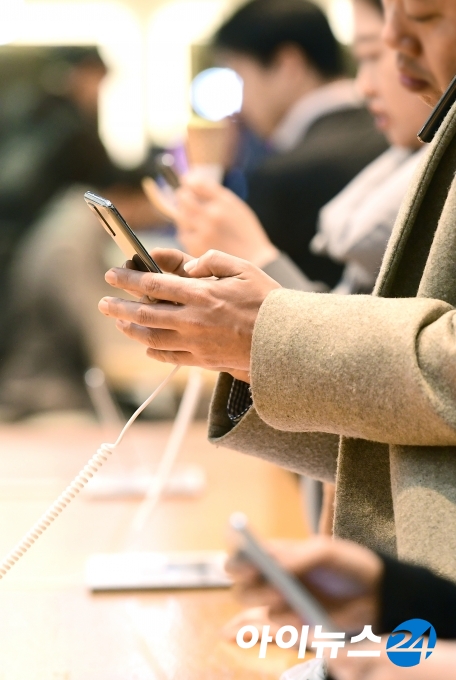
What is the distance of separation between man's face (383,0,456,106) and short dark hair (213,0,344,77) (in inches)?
45.6

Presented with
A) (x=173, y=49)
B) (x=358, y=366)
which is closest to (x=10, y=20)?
(x=173, y=49)

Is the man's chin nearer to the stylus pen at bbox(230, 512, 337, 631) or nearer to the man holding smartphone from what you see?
the man holding smartphone

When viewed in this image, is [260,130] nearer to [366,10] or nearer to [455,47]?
[366,10]

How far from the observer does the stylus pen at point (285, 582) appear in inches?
16.1

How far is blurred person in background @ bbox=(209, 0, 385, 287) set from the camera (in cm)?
171

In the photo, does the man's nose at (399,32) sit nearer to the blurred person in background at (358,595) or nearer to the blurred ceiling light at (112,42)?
the blurred person in background at (358,595)

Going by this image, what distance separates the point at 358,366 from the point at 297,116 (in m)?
1.34

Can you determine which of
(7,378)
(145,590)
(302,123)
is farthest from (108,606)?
(7,378)

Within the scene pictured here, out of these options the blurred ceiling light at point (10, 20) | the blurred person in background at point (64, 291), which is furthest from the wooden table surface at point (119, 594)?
the blurred ceiling light at point (10, 20)

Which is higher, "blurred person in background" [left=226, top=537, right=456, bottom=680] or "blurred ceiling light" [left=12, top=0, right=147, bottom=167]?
"blurred person in background" [left=226, top=537, right=456, bottom=680]

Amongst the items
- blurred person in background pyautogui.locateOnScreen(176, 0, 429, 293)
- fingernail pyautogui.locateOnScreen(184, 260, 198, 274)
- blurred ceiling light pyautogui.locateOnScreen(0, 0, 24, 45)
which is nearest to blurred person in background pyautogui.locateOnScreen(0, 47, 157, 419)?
blurred ceiling light pyautogui.locateOnScreen(0, 0, 24, 45)

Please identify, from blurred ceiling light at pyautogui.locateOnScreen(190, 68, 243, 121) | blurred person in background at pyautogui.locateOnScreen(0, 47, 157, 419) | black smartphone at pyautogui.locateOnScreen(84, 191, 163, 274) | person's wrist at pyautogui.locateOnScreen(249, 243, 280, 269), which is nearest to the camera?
black smartphone at pyautogui.locateOnScreen(84, 191, 163, 274)

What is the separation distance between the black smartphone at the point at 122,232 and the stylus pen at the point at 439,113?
22cm

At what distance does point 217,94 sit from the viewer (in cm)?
177
